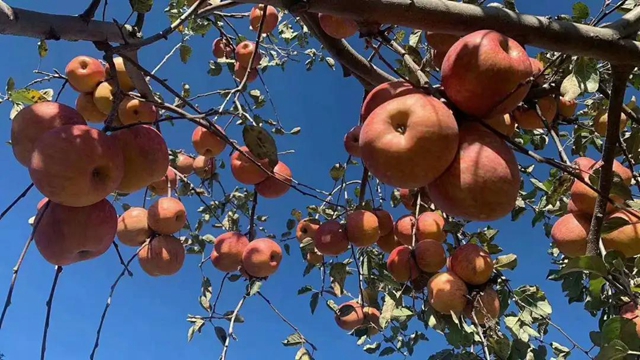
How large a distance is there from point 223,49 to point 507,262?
2.54 m

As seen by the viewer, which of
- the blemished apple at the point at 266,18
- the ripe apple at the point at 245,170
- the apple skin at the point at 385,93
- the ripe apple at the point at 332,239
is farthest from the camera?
the blemished apple at the point at 266,18

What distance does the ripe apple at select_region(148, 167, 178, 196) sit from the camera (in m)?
Result: 2.78

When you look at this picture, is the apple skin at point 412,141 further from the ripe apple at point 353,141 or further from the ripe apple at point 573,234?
the ripe apple at point 353,141

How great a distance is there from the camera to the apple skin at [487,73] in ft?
3.85

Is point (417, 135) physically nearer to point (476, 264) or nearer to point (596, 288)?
point (596, 288)

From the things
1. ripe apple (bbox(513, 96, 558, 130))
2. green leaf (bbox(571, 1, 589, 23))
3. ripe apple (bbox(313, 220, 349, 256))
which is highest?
ripe apple (bbox(513, 96, 558, 130))

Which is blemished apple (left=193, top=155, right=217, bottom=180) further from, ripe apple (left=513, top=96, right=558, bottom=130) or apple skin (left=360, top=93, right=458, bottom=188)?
apple skin (left=360, top=93, right=458, bottom=188)

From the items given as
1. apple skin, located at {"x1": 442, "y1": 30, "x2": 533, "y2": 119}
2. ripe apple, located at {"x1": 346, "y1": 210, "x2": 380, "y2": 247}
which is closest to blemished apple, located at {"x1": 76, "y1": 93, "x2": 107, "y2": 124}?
ripe apple, located at {"x1": 346, "y1": 210, "x2": 380, "y2": 247}

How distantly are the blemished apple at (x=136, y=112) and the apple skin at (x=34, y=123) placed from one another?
0.68m

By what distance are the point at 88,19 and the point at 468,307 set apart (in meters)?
1.73

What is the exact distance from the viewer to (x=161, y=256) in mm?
2562

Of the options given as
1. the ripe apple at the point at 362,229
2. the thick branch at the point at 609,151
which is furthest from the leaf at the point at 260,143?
the ripe apple at the point at 362,229

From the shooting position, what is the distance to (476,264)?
2016 millimetres

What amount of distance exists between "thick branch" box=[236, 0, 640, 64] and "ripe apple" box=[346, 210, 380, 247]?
50.9 inches
